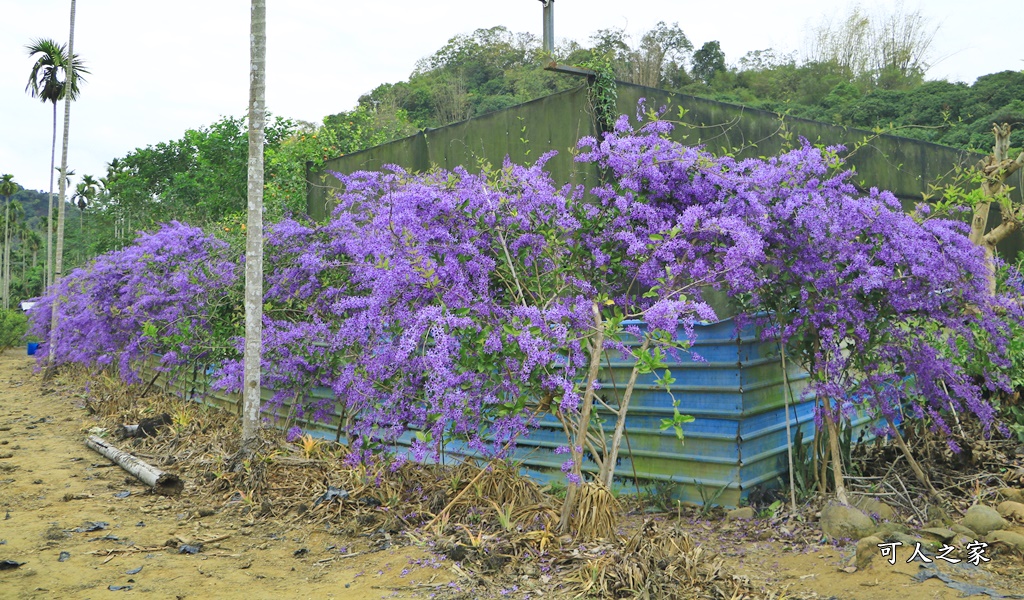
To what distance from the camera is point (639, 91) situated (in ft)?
26.2

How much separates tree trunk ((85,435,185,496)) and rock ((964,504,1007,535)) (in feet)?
20.2

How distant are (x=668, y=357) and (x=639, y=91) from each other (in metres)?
3.00

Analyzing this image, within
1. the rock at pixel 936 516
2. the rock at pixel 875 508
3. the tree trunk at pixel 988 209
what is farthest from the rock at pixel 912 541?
the tree trunk at pixel 988 209

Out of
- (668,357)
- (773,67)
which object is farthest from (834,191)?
(773,67)

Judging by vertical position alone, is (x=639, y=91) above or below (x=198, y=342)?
above

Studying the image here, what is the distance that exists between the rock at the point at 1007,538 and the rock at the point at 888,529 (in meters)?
0.46

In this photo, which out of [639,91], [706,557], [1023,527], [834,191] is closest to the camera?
[706,557]

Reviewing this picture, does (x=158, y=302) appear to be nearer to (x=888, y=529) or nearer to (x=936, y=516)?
Result: (x=888, y=529)

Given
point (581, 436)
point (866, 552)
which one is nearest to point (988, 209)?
point (866, 552)

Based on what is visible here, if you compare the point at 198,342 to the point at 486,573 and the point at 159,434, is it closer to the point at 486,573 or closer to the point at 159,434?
the point at 159,434

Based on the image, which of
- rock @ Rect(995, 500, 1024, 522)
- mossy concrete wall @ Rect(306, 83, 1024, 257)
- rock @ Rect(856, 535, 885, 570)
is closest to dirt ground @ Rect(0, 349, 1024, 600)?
rock @ Rect(856, 535, 885, 570)

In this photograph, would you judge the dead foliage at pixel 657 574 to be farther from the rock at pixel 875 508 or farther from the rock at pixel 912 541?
the rock at pixel 875 508

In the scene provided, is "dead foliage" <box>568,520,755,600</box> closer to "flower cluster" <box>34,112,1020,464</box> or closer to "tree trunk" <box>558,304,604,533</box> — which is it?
"tree trunk" <box>558,304,604,533</box>

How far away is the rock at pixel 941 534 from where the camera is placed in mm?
4844
